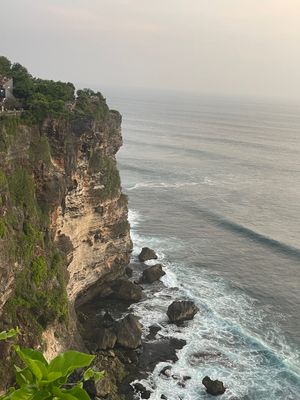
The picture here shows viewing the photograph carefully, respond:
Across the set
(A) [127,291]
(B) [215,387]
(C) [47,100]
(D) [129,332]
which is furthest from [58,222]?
(B) [215,387]

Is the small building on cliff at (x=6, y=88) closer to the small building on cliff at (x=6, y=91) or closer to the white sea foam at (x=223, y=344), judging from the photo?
the small building on cliff at (x=6, y=91)

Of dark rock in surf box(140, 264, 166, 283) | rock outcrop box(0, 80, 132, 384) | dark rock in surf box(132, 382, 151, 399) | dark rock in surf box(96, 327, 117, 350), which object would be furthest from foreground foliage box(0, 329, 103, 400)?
dark rock in surf box(140, 264, 166, 283)

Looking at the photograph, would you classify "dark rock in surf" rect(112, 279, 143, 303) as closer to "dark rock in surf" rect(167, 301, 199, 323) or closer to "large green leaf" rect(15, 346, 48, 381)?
"dark rock in surf" rect(167, 301, 199, 323)

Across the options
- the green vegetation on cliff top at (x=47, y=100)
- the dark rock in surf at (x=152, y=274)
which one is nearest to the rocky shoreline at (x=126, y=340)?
the dark rock in surf at (x=152, y=274)

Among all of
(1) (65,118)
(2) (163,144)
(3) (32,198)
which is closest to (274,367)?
(3) (32,198)

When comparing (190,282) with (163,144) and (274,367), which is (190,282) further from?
(163,144)

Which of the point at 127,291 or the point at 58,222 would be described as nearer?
the point at 58,222

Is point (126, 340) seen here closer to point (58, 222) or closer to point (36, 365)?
point (58, 222)
